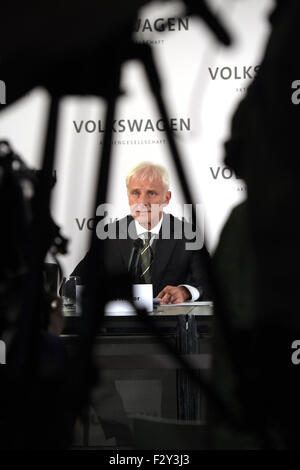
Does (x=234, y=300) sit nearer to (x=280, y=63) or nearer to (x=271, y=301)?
(x=271, y=301)

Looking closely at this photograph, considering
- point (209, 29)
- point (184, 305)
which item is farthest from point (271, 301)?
point (184, 305)

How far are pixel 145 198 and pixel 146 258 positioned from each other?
41 cm

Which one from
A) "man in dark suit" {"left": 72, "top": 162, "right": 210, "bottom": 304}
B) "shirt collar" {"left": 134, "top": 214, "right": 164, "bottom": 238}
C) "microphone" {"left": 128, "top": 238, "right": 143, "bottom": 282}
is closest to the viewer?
"microphone" {"left": 128, "top": 238, "right": 143, "bottom": 282}

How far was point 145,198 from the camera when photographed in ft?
12.8

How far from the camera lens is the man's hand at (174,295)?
3395 millimetres

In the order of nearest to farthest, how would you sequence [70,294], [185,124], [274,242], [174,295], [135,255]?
[274,242]
[70,294]
[174,295]
[135,255]
[185,124]

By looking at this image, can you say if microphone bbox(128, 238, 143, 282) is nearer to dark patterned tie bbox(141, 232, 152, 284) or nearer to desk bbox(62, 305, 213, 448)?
dark patterned tie bbox(141, 232, 152, 284)

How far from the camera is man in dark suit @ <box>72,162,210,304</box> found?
380 cm

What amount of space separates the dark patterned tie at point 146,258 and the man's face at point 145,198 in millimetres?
133

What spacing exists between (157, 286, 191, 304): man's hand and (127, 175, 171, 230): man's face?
59cm

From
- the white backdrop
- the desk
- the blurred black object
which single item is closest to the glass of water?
the desk

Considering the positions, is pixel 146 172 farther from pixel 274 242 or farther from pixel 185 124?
pixel 274 242

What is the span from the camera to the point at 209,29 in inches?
37.2

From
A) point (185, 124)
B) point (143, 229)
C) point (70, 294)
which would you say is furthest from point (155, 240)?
point (185, 124)
